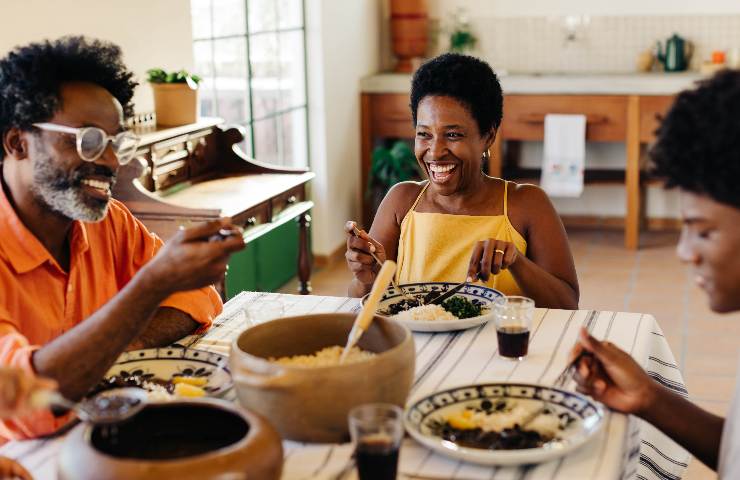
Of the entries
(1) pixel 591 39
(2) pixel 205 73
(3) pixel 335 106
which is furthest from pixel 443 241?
(1) pixel 591 39

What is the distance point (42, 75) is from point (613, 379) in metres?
1.14

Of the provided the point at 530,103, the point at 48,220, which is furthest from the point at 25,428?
the point at 530,103

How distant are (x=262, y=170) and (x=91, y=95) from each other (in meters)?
2.12

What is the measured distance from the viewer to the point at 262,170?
399 cm

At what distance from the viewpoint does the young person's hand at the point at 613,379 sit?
1578 millimetres

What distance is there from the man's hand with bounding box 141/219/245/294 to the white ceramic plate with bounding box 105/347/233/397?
0.25m

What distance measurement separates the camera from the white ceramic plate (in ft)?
5.68

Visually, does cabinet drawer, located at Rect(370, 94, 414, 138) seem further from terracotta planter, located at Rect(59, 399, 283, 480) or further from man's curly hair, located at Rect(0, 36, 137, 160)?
terracotta planter, located at Rect(59, 399, 283, 480)

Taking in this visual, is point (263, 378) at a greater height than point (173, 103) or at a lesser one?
lesser

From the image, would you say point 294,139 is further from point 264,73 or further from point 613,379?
point 613,379

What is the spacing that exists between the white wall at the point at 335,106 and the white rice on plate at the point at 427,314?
134 inches

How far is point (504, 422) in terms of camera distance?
1.49 metres

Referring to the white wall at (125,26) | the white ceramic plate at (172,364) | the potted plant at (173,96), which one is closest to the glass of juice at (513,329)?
the white ceramic plate at (172,364)

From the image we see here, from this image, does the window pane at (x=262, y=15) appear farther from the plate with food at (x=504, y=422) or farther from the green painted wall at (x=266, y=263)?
the plate with food at (x=504, y=422)
